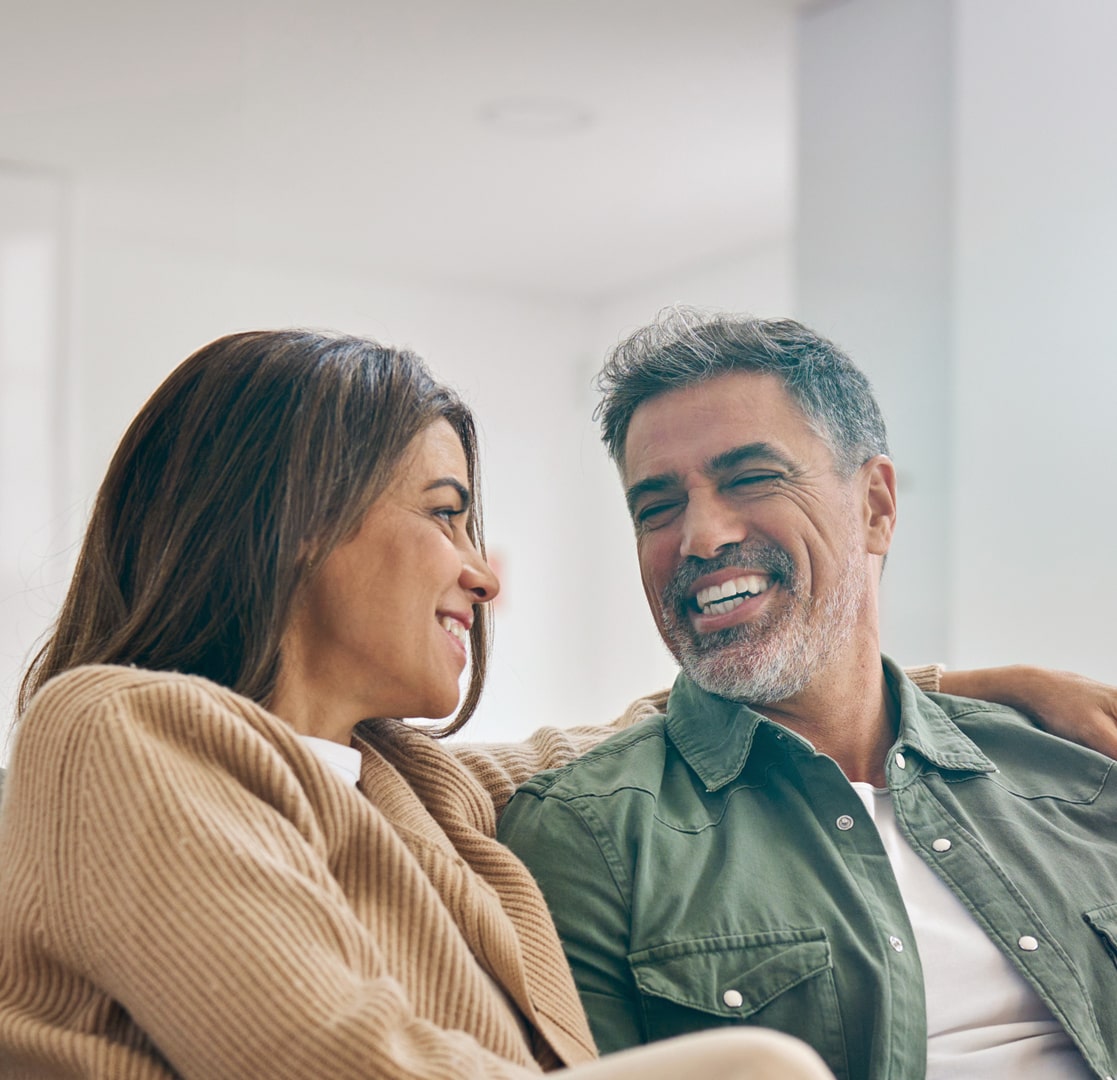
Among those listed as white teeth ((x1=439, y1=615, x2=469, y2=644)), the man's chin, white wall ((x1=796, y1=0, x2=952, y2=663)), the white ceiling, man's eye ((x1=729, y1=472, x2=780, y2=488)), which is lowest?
A: the man's chin

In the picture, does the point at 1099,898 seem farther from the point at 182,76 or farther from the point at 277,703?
the point at 182,76

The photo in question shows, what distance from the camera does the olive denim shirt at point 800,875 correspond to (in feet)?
4.77

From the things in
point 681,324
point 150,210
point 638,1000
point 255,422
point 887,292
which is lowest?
point 638,1000

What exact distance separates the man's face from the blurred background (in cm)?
110

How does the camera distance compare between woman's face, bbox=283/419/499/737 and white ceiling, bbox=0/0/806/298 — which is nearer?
woman's face, bbox=283/419/499/737

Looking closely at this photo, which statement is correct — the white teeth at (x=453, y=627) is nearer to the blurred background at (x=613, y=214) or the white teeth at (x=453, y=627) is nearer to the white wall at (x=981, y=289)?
the blurred background at (x=613, y=214)

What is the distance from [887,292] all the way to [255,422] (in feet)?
8.64

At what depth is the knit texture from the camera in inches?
40.9

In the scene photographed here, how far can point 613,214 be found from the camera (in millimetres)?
5949

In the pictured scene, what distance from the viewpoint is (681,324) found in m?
1.90

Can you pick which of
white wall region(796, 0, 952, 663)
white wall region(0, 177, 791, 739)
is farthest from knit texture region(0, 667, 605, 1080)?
white wall region(0, 177, 791, 739)

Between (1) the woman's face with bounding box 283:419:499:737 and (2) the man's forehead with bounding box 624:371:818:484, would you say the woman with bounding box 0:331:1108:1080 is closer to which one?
(1) the woman's face with bounding box 283:419:499:737

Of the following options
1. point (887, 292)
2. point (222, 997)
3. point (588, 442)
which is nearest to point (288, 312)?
point (588, 442)

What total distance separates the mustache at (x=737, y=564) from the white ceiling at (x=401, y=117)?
262 cm
